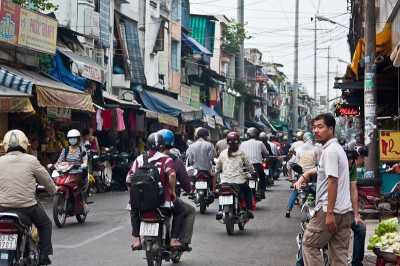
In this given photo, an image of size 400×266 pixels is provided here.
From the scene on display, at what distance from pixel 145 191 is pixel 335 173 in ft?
8.96

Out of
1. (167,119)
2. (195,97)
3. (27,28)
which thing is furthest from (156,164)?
(195,97)

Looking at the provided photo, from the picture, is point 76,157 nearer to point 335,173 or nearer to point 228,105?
point 335,173

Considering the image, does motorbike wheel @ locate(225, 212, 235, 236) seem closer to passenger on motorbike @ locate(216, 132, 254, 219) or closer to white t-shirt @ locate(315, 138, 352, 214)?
passenger on motorbike @ locate(216, 132, 254, 219)

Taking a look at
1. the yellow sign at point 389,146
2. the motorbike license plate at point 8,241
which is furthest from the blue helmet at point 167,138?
the yellow sign at point 389,146

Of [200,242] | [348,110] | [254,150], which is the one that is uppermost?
[348,110]

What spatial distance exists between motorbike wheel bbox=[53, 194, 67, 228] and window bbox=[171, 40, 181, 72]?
3029 cm

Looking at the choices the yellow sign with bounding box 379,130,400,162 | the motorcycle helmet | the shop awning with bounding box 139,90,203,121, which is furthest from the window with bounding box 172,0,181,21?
the motorcycle helmet

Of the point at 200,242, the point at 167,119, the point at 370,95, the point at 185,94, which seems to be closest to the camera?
the point at 200,242

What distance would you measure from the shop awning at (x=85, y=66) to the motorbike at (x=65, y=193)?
35.2 ft

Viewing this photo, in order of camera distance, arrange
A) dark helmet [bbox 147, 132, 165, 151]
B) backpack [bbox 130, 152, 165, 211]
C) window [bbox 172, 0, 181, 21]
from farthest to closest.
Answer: window [bbox 172, 0, 181, 21], dark helmet [bbox 147, 132, 165, 151], backpack [bbox 130, 152, 165, 211]

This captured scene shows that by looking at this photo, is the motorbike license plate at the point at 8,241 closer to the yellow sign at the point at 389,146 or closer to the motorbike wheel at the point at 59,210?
the motorbike wheel at the point at 59,210

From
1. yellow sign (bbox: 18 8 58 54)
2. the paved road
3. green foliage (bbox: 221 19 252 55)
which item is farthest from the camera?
green foliage (bbox: 221 19 252 55)

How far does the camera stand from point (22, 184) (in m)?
8.05

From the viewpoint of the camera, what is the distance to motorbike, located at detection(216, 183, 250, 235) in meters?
13.2
